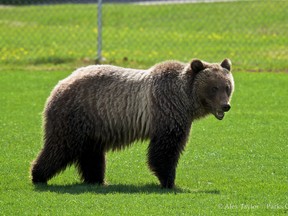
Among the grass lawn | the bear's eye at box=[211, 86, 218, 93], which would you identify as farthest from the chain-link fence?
the bear's eye at box=[211, 86, 218, 93]

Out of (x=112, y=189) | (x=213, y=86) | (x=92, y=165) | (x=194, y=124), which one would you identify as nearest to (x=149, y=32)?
(x=194, y=124)

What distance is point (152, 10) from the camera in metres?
26.3

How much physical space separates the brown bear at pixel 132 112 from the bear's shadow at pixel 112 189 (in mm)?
168

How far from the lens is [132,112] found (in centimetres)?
1009

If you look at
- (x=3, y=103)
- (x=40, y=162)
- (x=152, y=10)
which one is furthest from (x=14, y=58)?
(x=40, y=162)

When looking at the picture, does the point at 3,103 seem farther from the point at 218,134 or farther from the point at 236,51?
the point at 236,51

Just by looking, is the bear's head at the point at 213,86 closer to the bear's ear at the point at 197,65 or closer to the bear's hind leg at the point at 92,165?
the bear's ear at the point at 197,65

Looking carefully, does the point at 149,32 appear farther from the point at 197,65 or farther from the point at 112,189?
the point at 112,189

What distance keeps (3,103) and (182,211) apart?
745 cm

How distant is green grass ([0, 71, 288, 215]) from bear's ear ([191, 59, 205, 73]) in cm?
129

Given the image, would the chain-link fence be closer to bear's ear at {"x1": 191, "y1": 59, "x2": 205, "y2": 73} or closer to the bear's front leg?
bear's ear at {"x1": 191, "y1": 59, "x2": 205, "y2": 73}

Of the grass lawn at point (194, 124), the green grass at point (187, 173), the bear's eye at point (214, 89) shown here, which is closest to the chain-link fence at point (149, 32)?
the grass lawn at point (194, 124)

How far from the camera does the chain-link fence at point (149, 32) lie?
798 inches

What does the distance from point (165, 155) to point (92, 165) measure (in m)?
0.94
